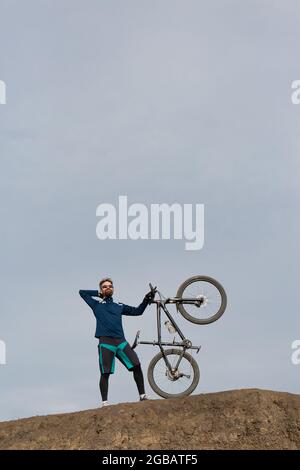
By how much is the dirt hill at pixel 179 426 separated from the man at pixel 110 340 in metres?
0.67

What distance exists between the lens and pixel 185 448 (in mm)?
17531

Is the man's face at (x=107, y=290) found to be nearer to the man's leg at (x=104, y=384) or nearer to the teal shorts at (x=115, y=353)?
the teal shorts at (x=115, y=353)

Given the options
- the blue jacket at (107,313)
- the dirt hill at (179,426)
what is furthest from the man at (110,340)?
the dirt hill at (179,426)

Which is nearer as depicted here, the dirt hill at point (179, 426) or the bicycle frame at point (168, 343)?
the dirt hill at point (179, 426)

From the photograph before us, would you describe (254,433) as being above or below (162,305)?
below

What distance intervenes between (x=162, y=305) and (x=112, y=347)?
5.58 ft

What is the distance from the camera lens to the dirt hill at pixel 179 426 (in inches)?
699

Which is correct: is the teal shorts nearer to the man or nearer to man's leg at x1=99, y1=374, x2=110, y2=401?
the man

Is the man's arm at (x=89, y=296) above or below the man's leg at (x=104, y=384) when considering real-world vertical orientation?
above

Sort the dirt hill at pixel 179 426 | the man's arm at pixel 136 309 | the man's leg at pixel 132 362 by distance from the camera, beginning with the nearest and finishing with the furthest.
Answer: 1. the dirt hill at pixel 179 426
2. the man's leg at pixel 132 362
3. the man's arm at pixel 136 309

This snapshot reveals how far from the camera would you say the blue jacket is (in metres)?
19.4
